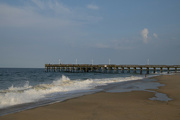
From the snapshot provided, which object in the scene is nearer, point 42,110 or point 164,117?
point 164,117

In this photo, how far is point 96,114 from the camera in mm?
5965

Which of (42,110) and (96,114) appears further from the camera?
(42,110)

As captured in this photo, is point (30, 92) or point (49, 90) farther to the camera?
point (49, 90)

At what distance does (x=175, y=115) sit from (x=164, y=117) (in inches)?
19.9

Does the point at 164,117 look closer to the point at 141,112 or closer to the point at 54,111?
the point at 141,112

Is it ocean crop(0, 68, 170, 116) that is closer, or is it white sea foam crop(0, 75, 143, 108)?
ocean crop(0, 68, 170, 116)

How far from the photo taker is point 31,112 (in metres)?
6.34

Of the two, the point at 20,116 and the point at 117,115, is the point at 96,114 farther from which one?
the point at 20,116

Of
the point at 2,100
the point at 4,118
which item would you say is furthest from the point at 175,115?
the point at 2,100

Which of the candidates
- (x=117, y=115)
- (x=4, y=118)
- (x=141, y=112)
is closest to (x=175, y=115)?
(x=141, y=112)

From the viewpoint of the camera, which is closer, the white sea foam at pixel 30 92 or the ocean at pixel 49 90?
the ocean at pixel 49 90

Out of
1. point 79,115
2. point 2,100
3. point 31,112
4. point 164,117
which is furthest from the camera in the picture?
point 2,100

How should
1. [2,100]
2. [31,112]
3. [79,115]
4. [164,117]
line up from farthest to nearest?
[2,100] → [31,112] → [79,115] → [164,117]

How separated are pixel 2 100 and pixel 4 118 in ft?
10.6
